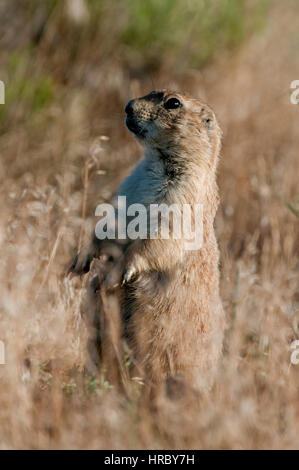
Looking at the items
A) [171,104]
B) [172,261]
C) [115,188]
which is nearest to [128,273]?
[172,261]

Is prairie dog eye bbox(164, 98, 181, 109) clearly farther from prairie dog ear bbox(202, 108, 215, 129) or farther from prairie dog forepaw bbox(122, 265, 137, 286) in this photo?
prairie dog forepaw bbox(122, 265, 137, 286)

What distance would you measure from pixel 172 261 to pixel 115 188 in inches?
104

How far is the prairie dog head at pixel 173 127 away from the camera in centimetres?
414

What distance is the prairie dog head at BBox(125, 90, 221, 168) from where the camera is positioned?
13.6 ft

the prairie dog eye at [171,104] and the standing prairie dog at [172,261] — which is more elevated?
the prairie dog eye at [171,104]

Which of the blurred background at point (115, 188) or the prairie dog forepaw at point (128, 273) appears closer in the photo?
the blurred background at point (115, 188)

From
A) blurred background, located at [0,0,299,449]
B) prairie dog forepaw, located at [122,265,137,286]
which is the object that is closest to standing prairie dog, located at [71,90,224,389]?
prairie dog forepaw, located at [122,265,137,286]

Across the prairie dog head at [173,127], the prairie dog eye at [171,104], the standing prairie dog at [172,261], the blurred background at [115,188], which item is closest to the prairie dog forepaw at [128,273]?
the standing prairie dog at [172,261]

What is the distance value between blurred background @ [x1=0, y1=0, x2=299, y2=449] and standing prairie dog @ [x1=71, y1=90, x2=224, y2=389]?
19cm

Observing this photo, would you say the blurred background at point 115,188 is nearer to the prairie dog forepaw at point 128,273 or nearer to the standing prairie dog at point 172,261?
the standing prairie dog at point 172,261

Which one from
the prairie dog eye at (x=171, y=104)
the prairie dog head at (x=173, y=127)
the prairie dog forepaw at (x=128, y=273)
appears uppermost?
the prairie dog eye at (x=171, y=104)

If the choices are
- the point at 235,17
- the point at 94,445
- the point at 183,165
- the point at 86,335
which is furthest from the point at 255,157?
the point at 94,445

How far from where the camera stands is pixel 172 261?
3.86 meters

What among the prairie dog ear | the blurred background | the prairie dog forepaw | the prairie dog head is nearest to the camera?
the blurred background
